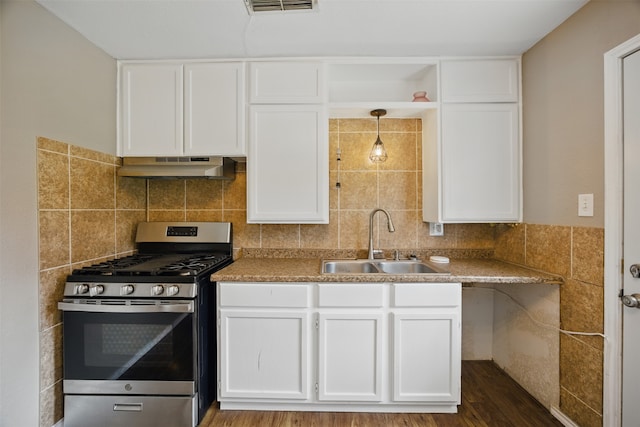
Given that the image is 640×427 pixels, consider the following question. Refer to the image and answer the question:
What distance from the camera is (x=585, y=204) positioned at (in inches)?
60.1

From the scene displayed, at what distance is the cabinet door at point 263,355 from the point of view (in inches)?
69.1

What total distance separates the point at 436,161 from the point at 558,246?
89 cm

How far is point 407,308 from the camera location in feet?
5.69

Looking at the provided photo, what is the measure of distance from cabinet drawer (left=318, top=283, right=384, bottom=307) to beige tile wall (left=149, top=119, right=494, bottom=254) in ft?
2.18

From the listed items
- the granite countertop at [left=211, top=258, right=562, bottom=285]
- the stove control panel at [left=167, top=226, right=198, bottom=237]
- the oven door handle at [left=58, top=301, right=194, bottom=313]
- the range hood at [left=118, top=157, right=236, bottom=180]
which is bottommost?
the oven door handle at [left=58, top=301, right=194, bottom=313]

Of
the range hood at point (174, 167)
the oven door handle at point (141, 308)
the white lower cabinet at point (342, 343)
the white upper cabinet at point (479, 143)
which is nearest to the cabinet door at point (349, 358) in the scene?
the white lower cabinet at point (342, 343)

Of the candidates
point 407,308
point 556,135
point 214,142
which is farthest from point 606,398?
point 214,142

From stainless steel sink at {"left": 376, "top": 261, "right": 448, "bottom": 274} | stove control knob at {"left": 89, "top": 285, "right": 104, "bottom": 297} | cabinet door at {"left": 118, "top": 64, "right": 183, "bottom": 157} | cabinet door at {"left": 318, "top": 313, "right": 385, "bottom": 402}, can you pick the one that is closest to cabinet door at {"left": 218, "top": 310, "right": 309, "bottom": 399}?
cabinet door at {"left": 318, "top": 313, "right": 385, "bottom": 402}

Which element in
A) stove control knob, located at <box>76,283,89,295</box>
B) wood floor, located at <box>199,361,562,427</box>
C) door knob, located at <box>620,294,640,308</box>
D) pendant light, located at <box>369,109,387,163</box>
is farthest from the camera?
pendant light, located at <box>369,109,387,163</box>

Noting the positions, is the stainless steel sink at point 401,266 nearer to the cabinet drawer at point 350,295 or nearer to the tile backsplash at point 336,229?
the tile backsplash at point 336,229

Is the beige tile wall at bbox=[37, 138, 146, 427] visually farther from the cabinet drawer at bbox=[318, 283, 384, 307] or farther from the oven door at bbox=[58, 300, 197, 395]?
the cabinet drawer at bbox=[318, 283, 384, 307]

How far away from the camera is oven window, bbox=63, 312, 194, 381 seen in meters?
1.61

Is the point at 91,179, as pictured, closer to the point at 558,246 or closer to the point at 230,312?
the point at 230,312

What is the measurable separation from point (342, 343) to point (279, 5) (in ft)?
6.37
